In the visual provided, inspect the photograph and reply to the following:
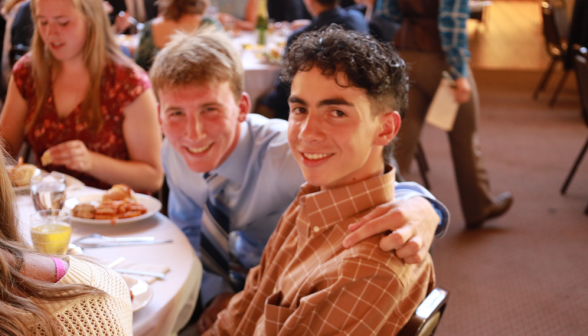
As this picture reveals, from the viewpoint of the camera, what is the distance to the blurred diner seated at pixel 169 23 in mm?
3607

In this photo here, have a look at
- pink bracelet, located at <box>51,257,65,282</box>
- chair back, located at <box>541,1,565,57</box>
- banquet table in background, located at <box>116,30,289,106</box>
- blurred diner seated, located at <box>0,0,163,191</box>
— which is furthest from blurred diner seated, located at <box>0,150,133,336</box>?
chair back, located at <box>541,1,565,57</box>

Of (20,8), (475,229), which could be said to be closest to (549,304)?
(475,229)

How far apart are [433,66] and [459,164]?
0.67m

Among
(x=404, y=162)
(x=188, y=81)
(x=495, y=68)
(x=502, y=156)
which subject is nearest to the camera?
(x=188, y=81)

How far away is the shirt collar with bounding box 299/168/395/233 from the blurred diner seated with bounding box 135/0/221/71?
2.71 meters

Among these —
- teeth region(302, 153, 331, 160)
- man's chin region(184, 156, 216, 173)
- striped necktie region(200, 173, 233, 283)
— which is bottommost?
striped necktie region(200, 173, 233, 283)

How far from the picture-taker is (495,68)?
8.20 meters

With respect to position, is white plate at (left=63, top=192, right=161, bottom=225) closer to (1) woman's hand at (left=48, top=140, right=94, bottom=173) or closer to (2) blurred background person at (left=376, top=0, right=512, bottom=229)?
(1) woman's hand at (left=48, top=140, right=94, bottom=173)

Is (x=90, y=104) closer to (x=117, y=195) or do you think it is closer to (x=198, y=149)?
(x=117, y=195)

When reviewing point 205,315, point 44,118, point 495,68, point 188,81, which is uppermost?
point 188,81

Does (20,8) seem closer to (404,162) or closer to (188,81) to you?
(188,81)

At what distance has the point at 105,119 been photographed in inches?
87.4

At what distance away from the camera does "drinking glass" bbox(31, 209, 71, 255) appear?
1.21m

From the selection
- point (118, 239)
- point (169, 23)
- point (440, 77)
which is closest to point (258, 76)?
point (169, 23)
